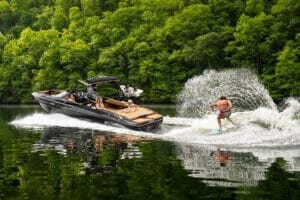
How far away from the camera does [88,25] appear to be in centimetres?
9175

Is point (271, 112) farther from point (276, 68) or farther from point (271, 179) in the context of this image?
point (276, 68)

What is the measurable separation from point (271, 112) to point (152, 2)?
66.0 metres

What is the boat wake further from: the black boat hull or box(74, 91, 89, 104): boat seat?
box(74, 91, 89, 104): boat seat

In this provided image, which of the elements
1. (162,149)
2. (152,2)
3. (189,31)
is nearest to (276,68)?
(189,31)

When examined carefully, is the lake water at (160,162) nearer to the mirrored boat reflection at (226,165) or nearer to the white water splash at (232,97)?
the mirrored boat reflection at (226,165)

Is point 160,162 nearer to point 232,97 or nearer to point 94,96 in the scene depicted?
point 94,96

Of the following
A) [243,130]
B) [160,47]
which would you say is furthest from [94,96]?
[160,47]

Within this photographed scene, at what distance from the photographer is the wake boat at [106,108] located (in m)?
27.9

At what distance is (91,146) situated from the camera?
20.8 m

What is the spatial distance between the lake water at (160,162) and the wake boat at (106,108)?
135 centimetres

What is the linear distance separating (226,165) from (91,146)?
21.4ft

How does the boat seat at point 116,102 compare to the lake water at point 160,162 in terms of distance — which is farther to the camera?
the boat seat at point 116,102

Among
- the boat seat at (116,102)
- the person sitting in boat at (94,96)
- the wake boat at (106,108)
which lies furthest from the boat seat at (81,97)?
the boat seat at (116,102)

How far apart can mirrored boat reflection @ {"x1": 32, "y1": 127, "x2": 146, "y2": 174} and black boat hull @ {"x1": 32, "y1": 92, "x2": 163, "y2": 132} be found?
1.84 meters
